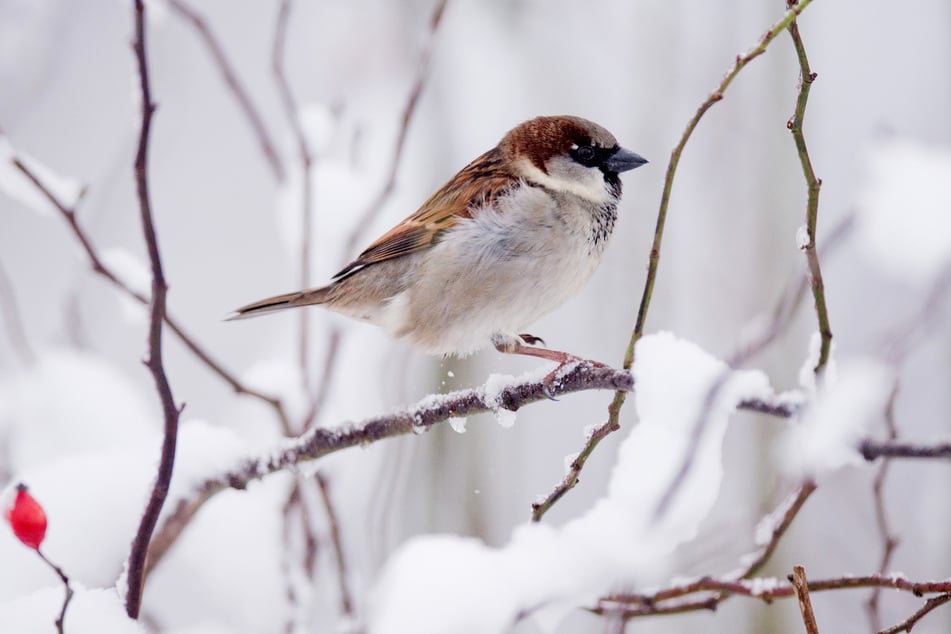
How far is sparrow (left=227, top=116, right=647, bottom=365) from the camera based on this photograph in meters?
1.85

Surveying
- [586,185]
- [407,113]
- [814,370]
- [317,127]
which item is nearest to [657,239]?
[814,370]

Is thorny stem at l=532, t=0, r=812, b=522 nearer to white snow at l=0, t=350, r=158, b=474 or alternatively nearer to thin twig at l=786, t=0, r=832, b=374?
thin twig at l=786, t=0, r=832, b=374

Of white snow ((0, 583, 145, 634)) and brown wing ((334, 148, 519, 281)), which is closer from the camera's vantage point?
white snow ((0, 583, 145, 634))

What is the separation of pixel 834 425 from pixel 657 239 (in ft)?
0.90

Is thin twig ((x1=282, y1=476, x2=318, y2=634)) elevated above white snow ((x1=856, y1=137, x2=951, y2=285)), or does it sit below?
below

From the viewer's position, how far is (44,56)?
109 inches

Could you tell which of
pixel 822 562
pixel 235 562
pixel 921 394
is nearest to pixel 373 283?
pixel 235 562

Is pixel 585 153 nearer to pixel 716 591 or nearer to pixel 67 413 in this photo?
pixel 716 591

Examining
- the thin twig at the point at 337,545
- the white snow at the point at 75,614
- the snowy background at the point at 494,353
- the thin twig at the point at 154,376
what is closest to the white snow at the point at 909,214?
the snowy background at the point at 494,353

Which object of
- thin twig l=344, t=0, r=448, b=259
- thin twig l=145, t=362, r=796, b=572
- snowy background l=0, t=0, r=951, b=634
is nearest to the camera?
snowy background l=0, t=0, r=951, b=634

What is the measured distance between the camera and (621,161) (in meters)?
1.92

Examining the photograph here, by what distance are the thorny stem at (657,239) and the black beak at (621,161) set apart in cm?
84

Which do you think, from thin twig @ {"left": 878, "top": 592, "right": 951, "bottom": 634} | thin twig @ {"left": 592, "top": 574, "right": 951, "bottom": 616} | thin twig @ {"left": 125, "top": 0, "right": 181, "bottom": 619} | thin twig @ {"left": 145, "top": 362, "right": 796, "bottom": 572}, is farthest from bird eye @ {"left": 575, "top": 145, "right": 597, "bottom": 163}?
thin twig @ {"left": 878, "top": 592, "right": 951, "bottom": 634}

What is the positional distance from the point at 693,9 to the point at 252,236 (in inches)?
105
